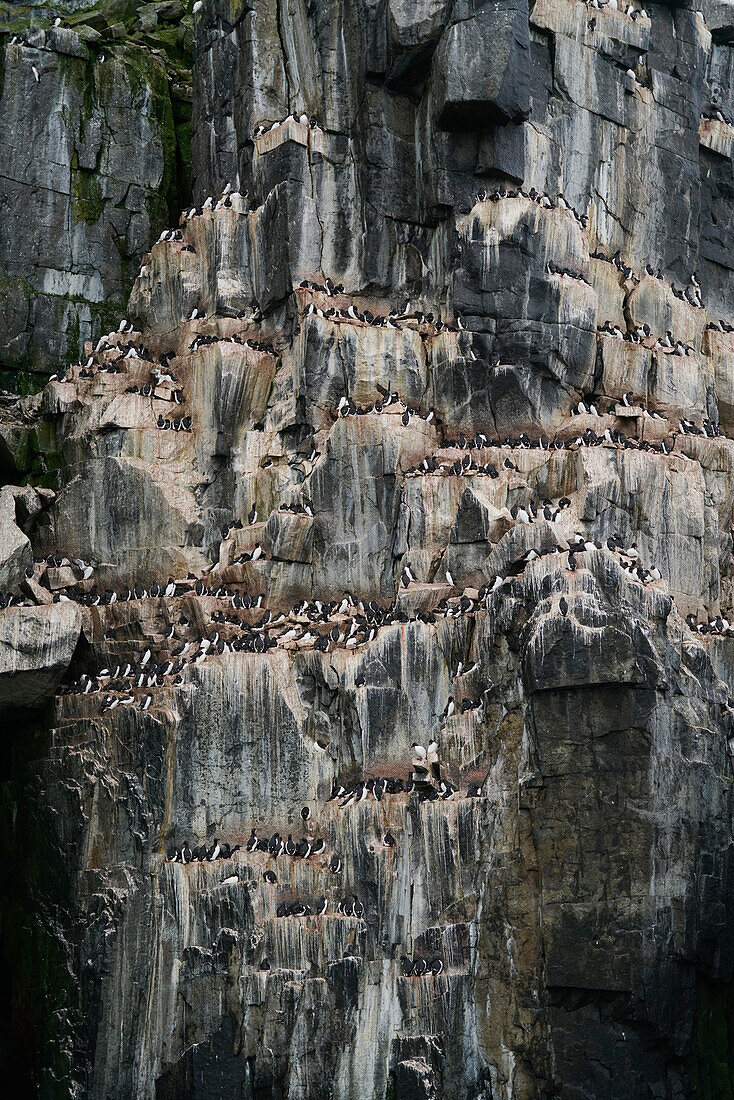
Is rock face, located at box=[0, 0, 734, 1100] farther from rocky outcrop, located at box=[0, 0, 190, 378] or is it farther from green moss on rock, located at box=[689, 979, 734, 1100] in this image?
rocky outcrop, located at box=[0, 0, 190, 378]

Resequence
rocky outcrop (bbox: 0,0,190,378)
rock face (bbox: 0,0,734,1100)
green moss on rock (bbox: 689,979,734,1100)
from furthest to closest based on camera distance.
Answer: rocky outcrop (bbox: 0,0,190,378) < green moss on rock (bbox: 689,979,734,1100) < rock face (bbox: 0,0,734,1100)

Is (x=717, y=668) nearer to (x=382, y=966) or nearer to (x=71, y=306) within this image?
(x=382, y=966)

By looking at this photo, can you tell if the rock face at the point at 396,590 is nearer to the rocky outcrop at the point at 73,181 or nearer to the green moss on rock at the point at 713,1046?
the green moss on rock at the point at 713,1046

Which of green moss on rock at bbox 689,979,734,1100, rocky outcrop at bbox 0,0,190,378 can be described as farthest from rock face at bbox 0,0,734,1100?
rocky outcrop at bbox 0,0,190,378

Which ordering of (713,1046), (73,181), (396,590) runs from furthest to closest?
(73,181) → (396,590) → (713,1046)

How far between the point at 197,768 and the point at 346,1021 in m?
5.87

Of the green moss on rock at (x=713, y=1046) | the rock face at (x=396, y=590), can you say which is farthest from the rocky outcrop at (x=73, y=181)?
the green moss on rock at (x=713, y=1046)

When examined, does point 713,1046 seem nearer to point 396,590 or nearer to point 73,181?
point 396,590

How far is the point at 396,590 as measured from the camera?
36531mm

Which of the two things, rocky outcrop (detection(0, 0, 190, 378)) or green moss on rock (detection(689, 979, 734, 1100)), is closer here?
green moss on rock (detection(689, 979, 734, 1100))

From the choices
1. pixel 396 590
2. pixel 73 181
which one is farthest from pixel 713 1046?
pixel 73 181

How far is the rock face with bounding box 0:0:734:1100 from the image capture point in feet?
102

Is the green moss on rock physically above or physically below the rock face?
below

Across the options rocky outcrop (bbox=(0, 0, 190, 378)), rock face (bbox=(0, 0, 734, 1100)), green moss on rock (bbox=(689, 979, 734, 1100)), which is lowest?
green moss on rock (bbox=(689, 979, 734, 1100))
